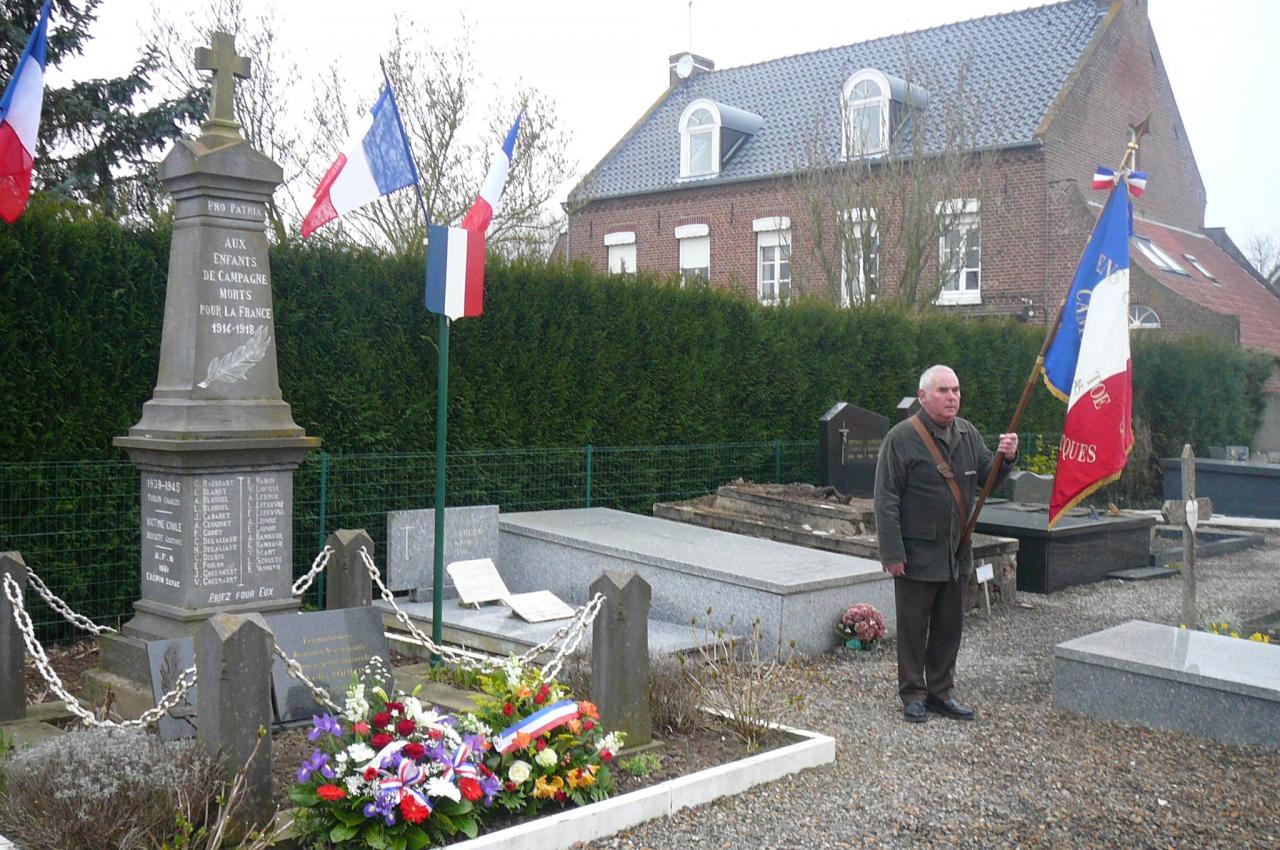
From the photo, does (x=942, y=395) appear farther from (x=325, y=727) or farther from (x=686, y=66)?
(x=686, y=66)

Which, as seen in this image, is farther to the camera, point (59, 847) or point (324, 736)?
point (324, 736)

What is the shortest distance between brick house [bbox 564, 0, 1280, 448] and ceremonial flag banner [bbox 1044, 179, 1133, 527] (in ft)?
34.4

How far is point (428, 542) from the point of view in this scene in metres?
8.80

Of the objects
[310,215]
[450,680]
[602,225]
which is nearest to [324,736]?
[450,680]

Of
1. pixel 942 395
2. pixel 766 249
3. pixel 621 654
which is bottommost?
pixel 621 654

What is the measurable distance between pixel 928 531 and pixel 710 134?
21.6 m

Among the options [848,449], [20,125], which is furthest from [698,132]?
[20,125]

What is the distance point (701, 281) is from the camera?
41.3 feet

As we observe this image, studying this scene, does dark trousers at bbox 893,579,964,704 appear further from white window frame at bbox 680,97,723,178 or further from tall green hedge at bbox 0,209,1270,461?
white window frame at bbox 680,97,723,178

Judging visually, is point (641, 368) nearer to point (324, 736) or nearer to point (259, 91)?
point (324, 736)

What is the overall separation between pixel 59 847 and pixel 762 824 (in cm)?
260

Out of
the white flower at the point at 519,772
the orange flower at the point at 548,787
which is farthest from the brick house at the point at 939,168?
the white flower at the point at 519,772

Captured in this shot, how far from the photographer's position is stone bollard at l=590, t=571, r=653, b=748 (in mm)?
5184

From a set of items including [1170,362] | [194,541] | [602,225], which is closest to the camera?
[194,541]
